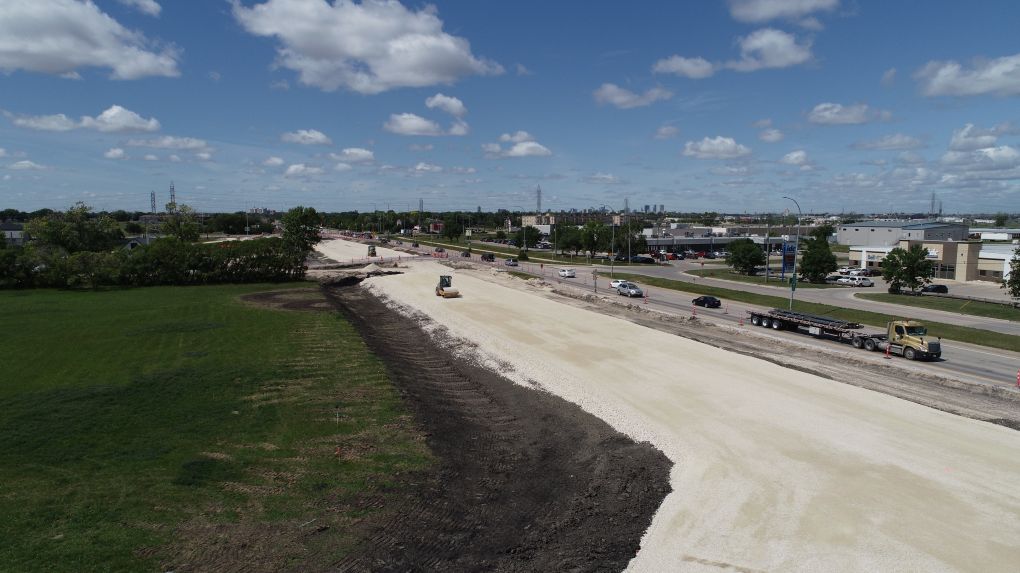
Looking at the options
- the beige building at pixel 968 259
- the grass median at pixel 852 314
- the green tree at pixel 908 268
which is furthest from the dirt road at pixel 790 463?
the beige building at pixel 968 259

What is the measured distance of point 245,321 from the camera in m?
48.4

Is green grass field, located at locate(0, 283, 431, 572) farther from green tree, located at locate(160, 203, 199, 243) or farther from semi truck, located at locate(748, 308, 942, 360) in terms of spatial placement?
green tree, located at locate(160, 203, 199, 243)

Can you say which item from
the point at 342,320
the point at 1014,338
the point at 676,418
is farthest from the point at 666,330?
the point at 342,320

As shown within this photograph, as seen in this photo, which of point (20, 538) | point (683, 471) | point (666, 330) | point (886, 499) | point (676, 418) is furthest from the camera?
point (666, 330)

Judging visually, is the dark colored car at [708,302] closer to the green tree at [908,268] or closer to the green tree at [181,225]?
the green tree at [908,268]

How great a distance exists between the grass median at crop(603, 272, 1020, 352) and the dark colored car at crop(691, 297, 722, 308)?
6155 millimetres

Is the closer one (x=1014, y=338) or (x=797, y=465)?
(x=797, y=465)

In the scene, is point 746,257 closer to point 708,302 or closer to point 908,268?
point 908,268

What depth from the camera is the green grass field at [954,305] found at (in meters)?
52.5

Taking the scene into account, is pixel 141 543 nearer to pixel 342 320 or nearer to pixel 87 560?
pixel 87 560

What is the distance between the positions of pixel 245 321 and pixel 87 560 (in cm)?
3671

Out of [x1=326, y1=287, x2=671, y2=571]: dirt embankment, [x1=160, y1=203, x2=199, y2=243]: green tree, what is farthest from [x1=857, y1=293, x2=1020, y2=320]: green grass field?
[x1=160, y1=203, x2=199, y2=243]: green tree

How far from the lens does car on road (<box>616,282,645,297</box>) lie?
211 feet

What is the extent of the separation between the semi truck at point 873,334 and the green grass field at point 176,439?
3177cm
